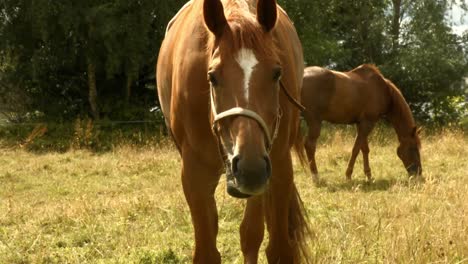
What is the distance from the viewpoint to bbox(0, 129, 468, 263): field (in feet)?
10.0

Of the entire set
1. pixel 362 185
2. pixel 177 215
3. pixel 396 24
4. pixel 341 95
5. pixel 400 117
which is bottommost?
pixel 362 185

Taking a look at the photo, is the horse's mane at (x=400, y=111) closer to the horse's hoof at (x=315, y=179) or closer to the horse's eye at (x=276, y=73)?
the horse's hoof at (x=315, y=179)

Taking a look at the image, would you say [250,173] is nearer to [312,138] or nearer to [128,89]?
[312,138]

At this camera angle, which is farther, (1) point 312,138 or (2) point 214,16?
(1) point 312,138

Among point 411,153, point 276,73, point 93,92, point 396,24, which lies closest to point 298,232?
point 276,73

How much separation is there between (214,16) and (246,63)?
0.29 m

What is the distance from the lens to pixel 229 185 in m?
1.85

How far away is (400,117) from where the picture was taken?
314 inches

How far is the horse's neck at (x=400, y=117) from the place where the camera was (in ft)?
25.5

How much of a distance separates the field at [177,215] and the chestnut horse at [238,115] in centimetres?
52

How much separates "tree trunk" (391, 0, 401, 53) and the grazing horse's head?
17643mm

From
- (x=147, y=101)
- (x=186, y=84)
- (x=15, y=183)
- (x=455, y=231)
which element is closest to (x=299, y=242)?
(x=455, y=231)

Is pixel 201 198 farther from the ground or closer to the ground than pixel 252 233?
farther from the ground

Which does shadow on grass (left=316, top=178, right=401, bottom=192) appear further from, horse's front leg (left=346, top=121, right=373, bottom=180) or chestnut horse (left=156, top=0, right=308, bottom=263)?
chestnut horse (left=156, top=0, right=308, bottom=263)
